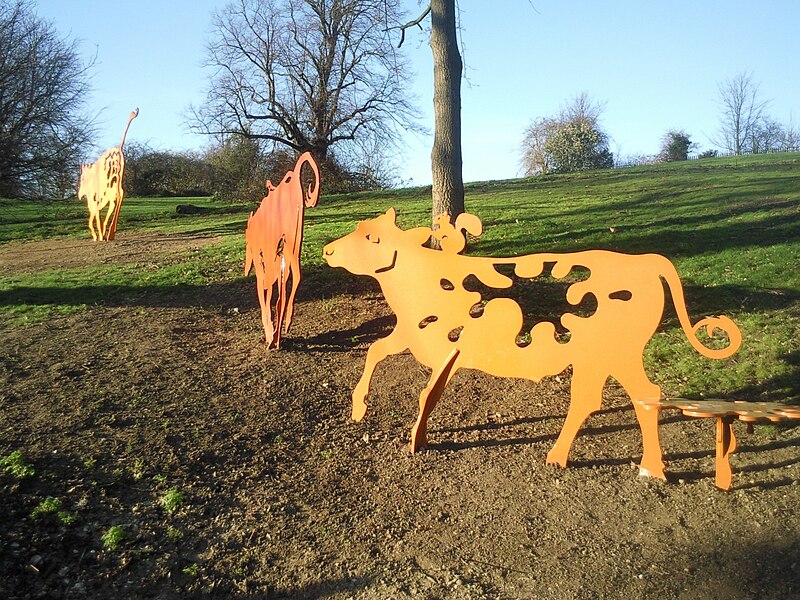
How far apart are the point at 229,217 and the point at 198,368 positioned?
540 inches

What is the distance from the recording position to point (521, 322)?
5.05 m

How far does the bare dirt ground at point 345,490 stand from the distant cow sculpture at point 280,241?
528mm

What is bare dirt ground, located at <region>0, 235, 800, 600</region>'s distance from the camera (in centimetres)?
384

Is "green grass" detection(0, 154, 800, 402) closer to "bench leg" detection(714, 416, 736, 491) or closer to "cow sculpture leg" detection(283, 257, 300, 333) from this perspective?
"bench leg" detection(714, 416, 736, 491)

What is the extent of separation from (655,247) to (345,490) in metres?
7.73

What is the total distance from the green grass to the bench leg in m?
1.72

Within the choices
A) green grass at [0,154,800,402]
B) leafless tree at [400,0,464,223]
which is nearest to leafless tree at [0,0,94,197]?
green grass at [0,154,800,402]

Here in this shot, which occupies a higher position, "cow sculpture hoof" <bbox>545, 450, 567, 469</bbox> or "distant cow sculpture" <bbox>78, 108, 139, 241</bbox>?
"distant cow sculpture" <bbox>78, 108, 139, 241</bbox>

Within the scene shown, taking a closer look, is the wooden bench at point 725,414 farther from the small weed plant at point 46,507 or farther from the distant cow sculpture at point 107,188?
the distant cow sculpture at point 107,188

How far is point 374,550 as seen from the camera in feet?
13.5

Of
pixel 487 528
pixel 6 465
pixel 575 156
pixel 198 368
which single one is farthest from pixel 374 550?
pixel 575 156

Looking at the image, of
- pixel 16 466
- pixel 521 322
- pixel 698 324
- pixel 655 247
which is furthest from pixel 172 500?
pixel 655 247

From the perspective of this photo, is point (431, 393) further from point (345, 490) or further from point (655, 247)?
point (655, 247)

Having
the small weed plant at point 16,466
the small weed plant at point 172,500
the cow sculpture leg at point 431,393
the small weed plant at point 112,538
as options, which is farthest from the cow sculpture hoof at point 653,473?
the small weed plant at point 16,466
